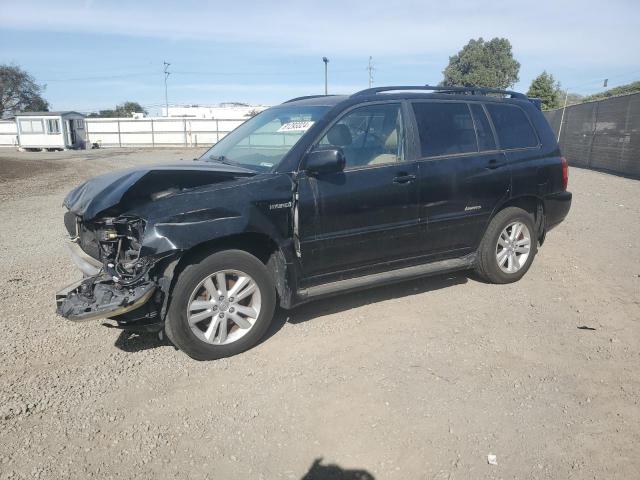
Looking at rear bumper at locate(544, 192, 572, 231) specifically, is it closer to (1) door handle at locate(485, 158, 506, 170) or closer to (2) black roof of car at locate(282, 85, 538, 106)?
(1) door handle at locate(485, 158, 506, 170)

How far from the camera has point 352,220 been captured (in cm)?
431

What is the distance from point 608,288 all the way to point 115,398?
4.90 m

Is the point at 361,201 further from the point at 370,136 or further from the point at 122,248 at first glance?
the point at 122,248

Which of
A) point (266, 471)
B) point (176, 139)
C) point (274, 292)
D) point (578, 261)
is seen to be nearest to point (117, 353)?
point (274, 292)

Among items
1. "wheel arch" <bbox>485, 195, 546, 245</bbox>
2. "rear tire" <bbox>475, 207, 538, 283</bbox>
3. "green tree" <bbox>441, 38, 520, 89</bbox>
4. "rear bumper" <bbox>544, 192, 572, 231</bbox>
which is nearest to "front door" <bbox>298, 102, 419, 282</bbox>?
"rear tire" <bbox>475, 207, 538, 283</bbox>

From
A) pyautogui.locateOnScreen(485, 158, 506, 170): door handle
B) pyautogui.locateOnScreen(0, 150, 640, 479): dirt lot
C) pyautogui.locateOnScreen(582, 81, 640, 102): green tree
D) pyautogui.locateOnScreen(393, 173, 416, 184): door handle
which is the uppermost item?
pyautogui.locateOnScreen(582, 81, 640, 102): green tree

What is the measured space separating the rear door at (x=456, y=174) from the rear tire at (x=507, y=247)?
157 millimetres

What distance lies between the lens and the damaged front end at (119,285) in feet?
11.3

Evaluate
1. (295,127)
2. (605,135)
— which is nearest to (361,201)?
(295,127)

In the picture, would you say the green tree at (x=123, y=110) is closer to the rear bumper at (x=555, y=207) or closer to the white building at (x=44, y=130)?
the white building at (x=44, y=130)

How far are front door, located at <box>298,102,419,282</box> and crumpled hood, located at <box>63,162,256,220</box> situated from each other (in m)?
0.63

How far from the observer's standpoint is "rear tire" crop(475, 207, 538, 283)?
5.35 m

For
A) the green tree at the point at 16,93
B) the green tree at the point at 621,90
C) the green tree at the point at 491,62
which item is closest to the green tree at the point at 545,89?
the green tree at the point at 621,90

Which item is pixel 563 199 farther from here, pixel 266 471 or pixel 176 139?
pixel 176 139
